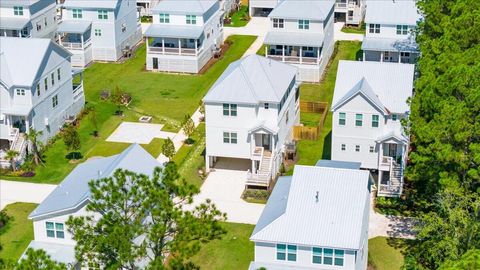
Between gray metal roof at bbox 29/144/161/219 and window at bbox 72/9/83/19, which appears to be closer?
gray metal roof at bbox 29/144/161/219

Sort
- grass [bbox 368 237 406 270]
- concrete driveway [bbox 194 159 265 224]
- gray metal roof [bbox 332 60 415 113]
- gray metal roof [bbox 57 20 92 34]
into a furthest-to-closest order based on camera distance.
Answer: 1. gray metal roof [bbox 57 20 92 34]
2. gray metal roof [bbox 332 60 415 113]
3. concrete driveway [bbox 194 159 265 224]
4. grass [bbox 368 237 406 270]

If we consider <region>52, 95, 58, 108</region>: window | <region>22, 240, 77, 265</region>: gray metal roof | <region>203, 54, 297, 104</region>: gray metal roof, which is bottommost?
<region>22, 240, 77, 265</region>: gray metal roof

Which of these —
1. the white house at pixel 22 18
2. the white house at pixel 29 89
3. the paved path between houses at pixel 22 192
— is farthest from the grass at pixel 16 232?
the white house at pixel 22 18

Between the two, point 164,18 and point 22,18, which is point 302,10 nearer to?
point 164,18

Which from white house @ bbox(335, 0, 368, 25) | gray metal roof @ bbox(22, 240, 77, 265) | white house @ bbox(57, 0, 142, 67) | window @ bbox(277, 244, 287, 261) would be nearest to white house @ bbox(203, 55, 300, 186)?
window @ bbox(277, 244, 287, 261)

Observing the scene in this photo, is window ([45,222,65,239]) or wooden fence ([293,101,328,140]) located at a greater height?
window ([45,222,65,239])

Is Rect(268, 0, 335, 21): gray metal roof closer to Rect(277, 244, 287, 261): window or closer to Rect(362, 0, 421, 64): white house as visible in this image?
Rect(362, 0, 421, 64): white house
